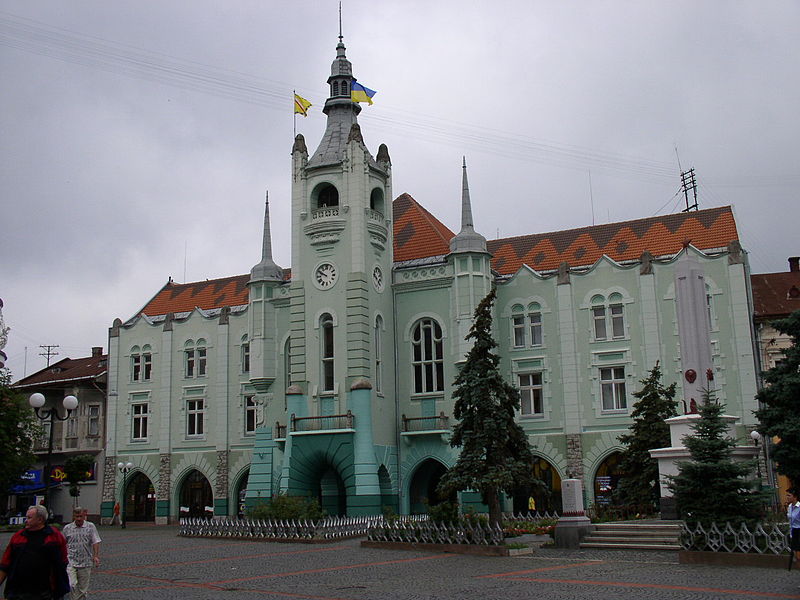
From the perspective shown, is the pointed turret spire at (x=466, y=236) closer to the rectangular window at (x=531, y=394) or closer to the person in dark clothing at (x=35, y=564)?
the rectangular window at (x=531, y=394)

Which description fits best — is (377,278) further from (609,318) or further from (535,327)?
(609,318)

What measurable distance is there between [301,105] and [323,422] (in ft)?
53.1

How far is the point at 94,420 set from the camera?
55.6 meters

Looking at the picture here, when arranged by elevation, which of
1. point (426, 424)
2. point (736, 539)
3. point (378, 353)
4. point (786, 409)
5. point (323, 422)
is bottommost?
point (736, 539)

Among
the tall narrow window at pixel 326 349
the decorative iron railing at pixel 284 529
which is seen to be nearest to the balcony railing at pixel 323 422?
the tall narrow window at pixel 326 349

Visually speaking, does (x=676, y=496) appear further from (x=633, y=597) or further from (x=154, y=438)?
(x=154, y=438)

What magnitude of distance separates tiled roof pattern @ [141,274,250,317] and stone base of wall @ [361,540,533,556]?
92.3ft

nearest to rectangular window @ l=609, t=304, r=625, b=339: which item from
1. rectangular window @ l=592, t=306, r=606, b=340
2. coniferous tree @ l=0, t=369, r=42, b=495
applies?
rectangular window @ l=592, t=306, r=606, b=340

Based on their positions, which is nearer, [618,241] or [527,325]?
[527,325]

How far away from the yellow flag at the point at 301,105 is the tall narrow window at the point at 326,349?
10650 millimetres

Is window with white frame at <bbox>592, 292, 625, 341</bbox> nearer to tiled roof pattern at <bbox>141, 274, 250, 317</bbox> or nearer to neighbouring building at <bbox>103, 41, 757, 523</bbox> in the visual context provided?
neighbouring building at <bbox>103, 41, 757, 523</bbox>

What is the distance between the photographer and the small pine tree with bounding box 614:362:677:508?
3045cm

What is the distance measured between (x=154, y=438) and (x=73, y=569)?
37.5 metres

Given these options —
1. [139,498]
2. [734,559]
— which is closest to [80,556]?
[734,559]
